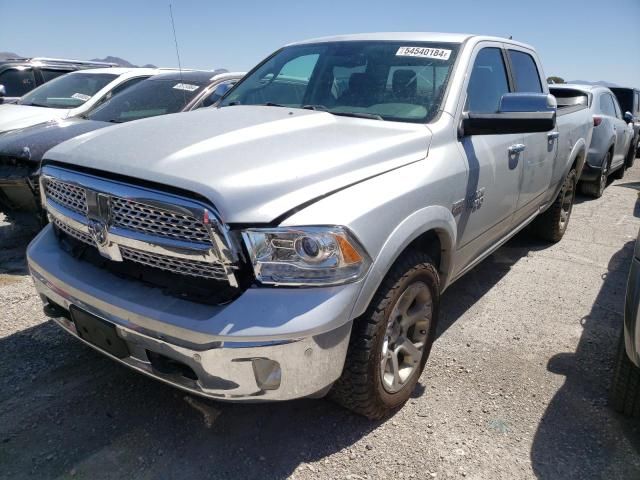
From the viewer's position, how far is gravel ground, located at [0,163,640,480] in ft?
7.06

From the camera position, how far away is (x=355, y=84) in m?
2.98

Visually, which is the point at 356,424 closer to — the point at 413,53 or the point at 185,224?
the point at 185,224

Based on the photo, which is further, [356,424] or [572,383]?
[572,383]

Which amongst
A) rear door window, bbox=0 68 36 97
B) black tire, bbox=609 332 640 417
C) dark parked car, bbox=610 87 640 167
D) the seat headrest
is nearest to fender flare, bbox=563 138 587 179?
the seat headrest

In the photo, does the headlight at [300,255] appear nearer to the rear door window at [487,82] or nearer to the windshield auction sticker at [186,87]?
the rear door window at [487,82]

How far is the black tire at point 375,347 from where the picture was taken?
6.76 ft

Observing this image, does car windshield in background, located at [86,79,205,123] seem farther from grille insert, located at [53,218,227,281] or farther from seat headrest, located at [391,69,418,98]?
grille insert, located at [53,218,227,281]

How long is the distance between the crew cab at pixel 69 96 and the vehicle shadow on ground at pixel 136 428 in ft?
13.1

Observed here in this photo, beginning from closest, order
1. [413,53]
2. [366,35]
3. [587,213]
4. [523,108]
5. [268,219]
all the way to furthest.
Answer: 1. [268,219]
2. [523,108]
3. [413,53]
4. [366,35]
5. [587,213]

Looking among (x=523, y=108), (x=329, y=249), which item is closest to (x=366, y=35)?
(x=523, y=108)

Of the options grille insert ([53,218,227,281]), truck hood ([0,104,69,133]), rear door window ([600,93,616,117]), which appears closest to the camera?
grille insert ([53,218,227,281])

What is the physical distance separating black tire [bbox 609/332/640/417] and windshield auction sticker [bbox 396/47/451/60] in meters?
1.81

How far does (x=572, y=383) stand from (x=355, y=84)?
85.9 inches

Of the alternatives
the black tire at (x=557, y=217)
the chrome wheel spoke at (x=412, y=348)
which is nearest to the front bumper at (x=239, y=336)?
the chrome wheel spoke at (x=412, y=348)
